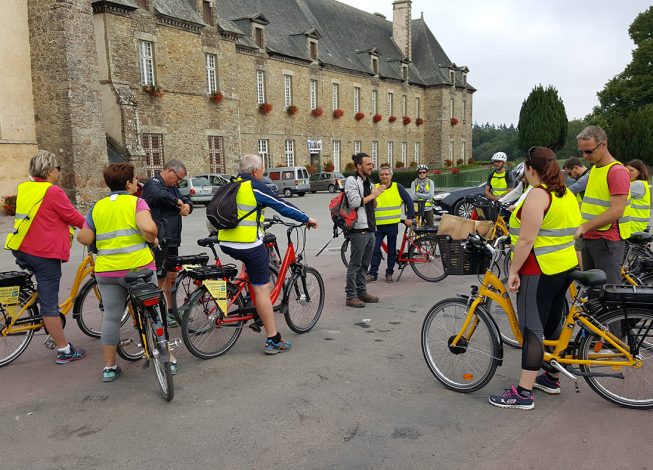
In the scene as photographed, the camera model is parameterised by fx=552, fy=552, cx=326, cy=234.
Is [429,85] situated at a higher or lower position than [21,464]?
higher

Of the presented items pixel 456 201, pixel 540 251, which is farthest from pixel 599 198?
pixel 456 201

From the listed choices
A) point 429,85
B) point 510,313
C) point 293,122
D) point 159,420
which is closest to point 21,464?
point 159,420

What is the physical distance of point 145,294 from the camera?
4223mm

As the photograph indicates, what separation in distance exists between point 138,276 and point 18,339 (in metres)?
1.71

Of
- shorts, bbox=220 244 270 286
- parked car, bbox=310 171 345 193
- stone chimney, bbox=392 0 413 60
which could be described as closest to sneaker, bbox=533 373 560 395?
shorts, bbox=220 244 270 286

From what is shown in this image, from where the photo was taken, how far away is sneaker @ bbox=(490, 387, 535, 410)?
4043 mm

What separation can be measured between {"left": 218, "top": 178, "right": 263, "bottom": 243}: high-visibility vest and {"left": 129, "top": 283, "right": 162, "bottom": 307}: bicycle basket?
36.7 inches

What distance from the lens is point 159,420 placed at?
13.1 ft

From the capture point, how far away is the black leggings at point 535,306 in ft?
12.8

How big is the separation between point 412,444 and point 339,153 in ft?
130

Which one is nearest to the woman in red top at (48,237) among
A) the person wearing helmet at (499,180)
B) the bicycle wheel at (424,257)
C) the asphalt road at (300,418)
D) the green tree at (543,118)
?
the asphalt road at (300,418)

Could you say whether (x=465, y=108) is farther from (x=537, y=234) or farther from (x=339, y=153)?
(x=537, y=234)

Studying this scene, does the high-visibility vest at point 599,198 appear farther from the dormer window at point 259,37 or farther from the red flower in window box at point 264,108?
the dormer window at point 259,37

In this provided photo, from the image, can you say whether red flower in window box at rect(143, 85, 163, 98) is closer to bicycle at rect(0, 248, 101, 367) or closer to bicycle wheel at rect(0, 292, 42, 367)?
bicycle at rect(0, 248, 101, 367)
